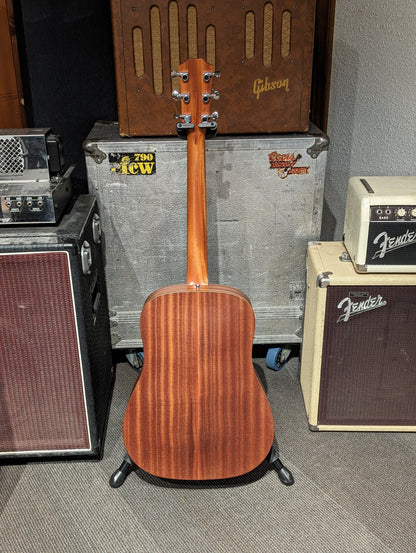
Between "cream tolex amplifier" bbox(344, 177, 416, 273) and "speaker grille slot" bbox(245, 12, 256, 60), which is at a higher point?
"speaker grille slot" bbox(245, 12, 256, 60)

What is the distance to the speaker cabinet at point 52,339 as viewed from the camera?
157cm

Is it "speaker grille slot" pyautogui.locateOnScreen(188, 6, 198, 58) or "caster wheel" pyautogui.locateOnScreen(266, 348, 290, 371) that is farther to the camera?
"caster wheel" pyautogui.locateOnScreen(266, 348, 290, 371)

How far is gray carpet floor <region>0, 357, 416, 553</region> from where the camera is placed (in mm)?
1576

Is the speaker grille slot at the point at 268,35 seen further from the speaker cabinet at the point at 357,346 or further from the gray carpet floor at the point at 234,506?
the gray carpet floor at the point at 234,506

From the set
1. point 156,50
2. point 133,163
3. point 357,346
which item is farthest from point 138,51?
point 357,346

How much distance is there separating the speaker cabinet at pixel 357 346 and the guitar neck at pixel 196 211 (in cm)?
41

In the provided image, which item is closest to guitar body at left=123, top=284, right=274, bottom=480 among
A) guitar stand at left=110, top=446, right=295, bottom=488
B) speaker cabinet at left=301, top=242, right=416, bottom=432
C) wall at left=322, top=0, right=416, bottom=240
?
guitar stand at left=110, top=446, right=295, bottom=488

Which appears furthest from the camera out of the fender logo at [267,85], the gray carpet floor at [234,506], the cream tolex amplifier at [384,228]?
the fender logo at [267,85]

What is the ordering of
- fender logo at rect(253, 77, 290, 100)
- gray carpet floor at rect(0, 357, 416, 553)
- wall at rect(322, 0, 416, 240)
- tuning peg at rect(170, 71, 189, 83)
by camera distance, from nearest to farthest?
1. tuning peg at rect(170, 71, 189, 83)
2. gray carpet floor at rect(0, 357, 416, 553)
3. fender logo at rect(253, 77, 290, 100)
4. wall at rect(322, 0, 416, 240)

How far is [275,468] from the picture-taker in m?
1.78

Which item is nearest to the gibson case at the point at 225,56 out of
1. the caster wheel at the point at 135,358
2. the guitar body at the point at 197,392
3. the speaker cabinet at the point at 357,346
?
the speaker cabinet at the point at 357,346

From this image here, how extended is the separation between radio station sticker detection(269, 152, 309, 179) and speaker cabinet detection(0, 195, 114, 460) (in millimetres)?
614

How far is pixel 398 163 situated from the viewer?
215 cm

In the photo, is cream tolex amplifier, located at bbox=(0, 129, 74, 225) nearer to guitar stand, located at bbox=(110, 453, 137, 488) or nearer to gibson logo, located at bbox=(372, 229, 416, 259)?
guitar stand, located at bbox=(110, 453, 137, 488)
